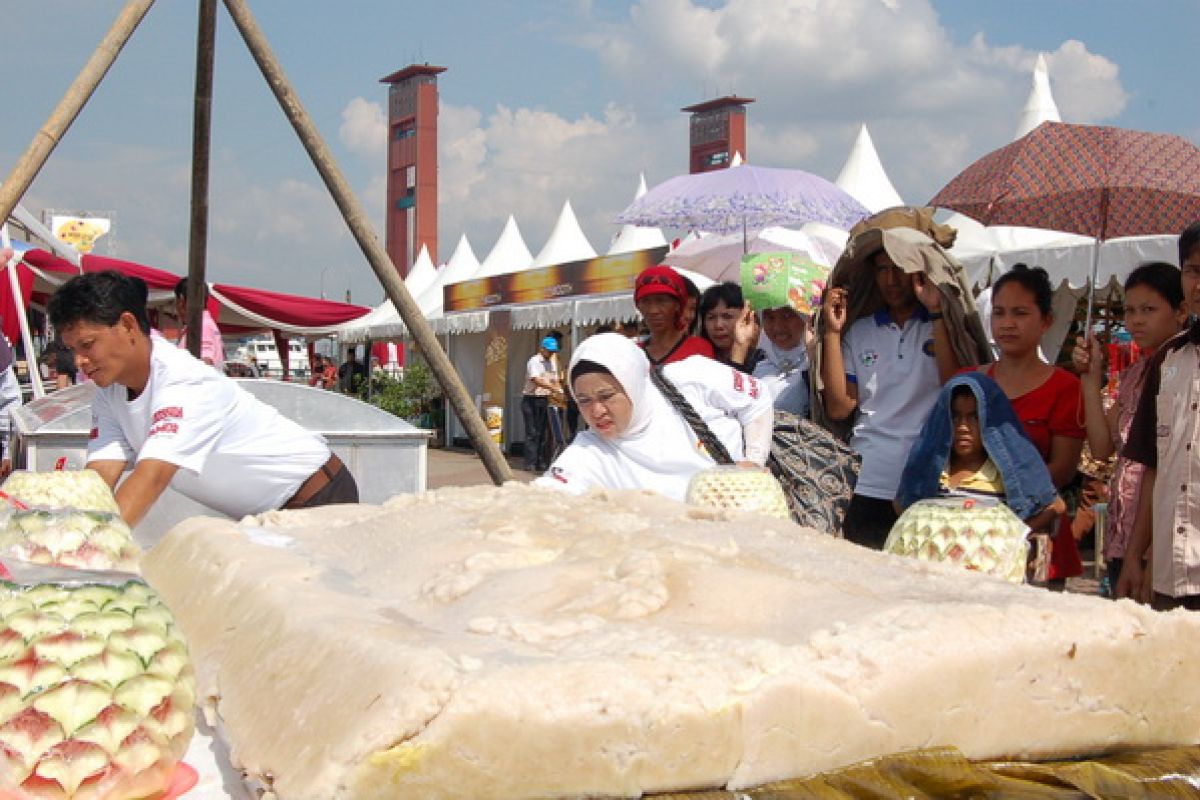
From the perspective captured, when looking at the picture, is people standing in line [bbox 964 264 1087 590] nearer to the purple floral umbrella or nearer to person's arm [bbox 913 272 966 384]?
person's arm [bbox 913 272 966 384]

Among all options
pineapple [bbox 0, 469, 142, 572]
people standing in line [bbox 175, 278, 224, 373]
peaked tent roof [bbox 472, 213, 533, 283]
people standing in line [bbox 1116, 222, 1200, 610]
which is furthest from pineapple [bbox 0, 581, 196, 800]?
peaked tent roof [bbox 472, 213, 533, 283]

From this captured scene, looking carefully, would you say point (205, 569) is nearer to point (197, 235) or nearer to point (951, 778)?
point (951, 778)

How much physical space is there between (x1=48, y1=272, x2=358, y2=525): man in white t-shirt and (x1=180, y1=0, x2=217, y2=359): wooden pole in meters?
1.82

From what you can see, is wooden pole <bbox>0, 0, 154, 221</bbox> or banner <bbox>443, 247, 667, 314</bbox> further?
banner <bbox>443, 247, 667, 314</bbox>

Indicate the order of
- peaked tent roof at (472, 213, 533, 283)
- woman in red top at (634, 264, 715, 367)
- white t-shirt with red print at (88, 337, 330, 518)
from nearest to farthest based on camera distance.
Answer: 1. white t-shirt with red print at (88, 337, 330, 518)
2. woman in red top at (634, 264, 715, 367)
3. peaked tent roof at (472, 213, 533, 283)

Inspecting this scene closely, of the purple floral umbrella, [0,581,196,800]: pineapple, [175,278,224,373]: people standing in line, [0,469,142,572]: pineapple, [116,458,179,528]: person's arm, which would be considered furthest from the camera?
the purple floral umbrella

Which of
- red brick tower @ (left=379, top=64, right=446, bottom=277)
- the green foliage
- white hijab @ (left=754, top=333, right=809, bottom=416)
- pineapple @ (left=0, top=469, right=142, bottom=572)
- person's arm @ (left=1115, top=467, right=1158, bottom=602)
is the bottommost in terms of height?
the green foliage

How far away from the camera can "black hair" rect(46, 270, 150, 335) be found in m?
2.88

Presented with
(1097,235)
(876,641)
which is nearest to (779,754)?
(876,641)

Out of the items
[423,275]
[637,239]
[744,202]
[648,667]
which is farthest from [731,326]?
[423,275]

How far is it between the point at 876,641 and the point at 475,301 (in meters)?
16.8

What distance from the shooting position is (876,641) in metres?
1.24

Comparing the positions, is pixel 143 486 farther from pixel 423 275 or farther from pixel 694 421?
pixel 423 275

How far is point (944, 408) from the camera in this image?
9.36 ft
